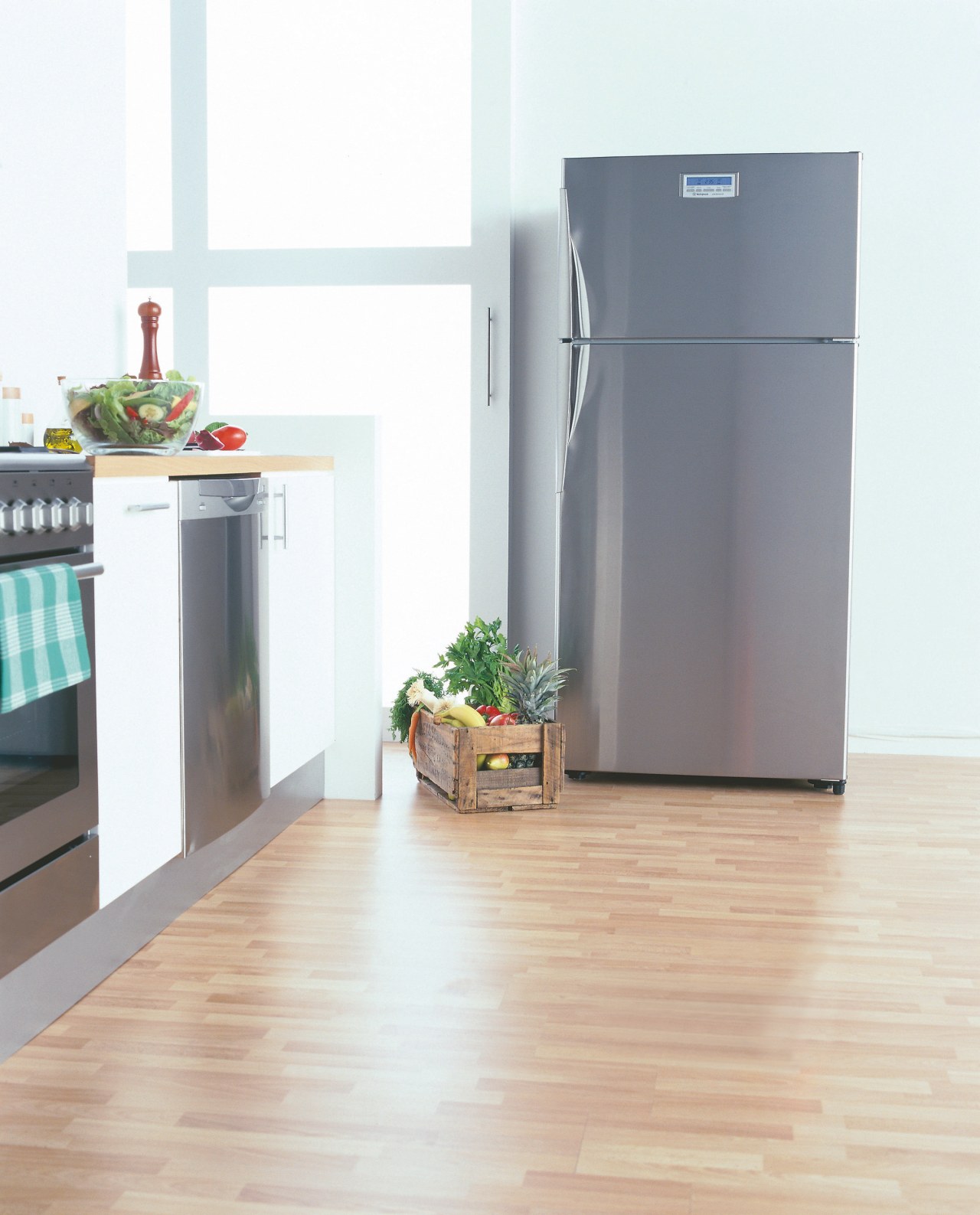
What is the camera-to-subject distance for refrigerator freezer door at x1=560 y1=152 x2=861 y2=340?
3342 millimetres

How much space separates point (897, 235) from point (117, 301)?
2.24 metres

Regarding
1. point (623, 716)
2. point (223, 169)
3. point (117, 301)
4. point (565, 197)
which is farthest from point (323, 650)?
point (223, 169)

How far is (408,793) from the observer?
3488 millimetres

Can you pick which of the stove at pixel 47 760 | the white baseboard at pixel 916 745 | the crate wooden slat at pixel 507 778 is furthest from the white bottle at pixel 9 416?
the white baseboard at pixel 916 745

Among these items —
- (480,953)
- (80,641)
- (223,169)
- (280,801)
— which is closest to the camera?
(80,641)

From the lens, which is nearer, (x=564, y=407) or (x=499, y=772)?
(x=499, y=772)

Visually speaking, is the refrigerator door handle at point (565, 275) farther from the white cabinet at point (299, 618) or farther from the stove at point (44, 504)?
the stove at point (44, 504)

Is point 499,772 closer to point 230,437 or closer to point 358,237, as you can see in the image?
point 230,437

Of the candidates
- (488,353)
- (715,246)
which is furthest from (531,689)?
(715,246)

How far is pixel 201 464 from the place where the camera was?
94.3 inches

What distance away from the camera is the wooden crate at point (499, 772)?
3268 mm

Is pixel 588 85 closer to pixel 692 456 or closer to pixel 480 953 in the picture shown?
pixel 692 456

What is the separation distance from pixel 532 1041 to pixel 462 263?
267 cm

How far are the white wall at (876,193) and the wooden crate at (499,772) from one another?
98cm
